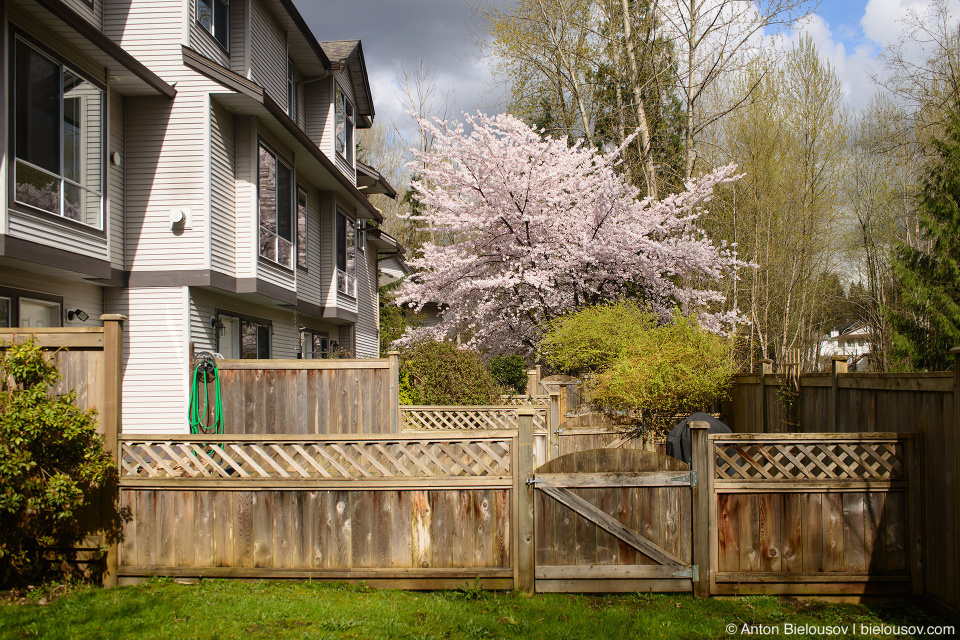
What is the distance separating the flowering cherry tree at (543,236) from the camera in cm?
1634

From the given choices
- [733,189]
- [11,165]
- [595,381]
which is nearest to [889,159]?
[733,189]

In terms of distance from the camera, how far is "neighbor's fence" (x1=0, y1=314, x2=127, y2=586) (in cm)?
569

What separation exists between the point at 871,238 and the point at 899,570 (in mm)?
27269

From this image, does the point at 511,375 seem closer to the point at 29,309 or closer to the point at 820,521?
the point at 29,309

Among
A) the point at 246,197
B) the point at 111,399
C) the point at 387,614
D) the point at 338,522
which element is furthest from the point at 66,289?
the point at 387,614

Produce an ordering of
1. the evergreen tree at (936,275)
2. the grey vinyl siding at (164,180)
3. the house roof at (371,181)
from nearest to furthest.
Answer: the grey vinyl siding at (164,180) → the evergreen tree at (936,275) → the house roof at (371,181)

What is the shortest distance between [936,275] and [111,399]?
19.4 metres

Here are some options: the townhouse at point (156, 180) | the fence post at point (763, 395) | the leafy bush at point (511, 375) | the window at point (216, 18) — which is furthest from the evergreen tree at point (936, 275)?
Answer: the window at point (216, 18)

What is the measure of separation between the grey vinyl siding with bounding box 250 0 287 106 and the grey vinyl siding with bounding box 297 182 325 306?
89.0 inches

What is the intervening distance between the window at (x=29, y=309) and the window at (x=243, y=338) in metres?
2.80

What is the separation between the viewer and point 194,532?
5.73 m

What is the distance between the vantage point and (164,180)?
11.1 meters

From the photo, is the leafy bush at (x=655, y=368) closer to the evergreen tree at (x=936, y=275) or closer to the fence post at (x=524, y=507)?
the fence post at (x=524, y=507)

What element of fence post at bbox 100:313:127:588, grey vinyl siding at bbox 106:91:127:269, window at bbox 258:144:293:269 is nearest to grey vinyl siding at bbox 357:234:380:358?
window at bbox 258:144:293:269
